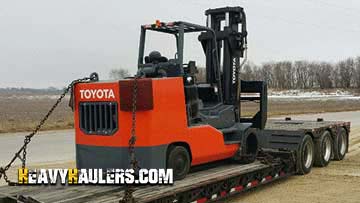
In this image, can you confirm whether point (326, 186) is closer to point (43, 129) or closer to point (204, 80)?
point (204, 80)

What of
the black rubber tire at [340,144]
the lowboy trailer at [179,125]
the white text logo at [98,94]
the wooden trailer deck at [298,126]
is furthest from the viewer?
the black rubber tire at [340,144]

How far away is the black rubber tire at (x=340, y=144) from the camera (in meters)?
12.6

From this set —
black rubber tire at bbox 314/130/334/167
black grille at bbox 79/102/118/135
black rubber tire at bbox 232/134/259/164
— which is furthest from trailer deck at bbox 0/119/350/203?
black rubber tire at bbox 314/130/334/167

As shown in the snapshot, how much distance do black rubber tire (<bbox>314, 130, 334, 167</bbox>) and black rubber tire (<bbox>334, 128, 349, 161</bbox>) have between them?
0.31 m

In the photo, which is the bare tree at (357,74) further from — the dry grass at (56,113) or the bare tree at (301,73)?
the dry grass at (56,113)

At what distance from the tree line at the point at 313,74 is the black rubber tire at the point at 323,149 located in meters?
105

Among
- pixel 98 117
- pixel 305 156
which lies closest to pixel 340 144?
pixel 305 156

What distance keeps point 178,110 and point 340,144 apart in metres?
7.48

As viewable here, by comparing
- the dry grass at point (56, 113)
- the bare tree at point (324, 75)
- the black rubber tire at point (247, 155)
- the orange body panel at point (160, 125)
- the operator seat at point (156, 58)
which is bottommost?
the dry grass at point (56, 113)

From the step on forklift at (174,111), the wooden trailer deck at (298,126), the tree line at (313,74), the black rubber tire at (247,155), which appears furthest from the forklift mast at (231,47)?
the tree line at (313,74)

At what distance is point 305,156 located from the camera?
1092 cm

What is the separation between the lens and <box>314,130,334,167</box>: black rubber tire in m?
11.5

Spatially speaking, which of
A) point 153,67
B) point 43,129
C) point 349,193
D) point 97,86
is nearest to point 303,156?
point 349,193

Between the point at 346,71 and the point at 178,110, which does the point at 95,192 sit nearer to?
the point at 178,110
